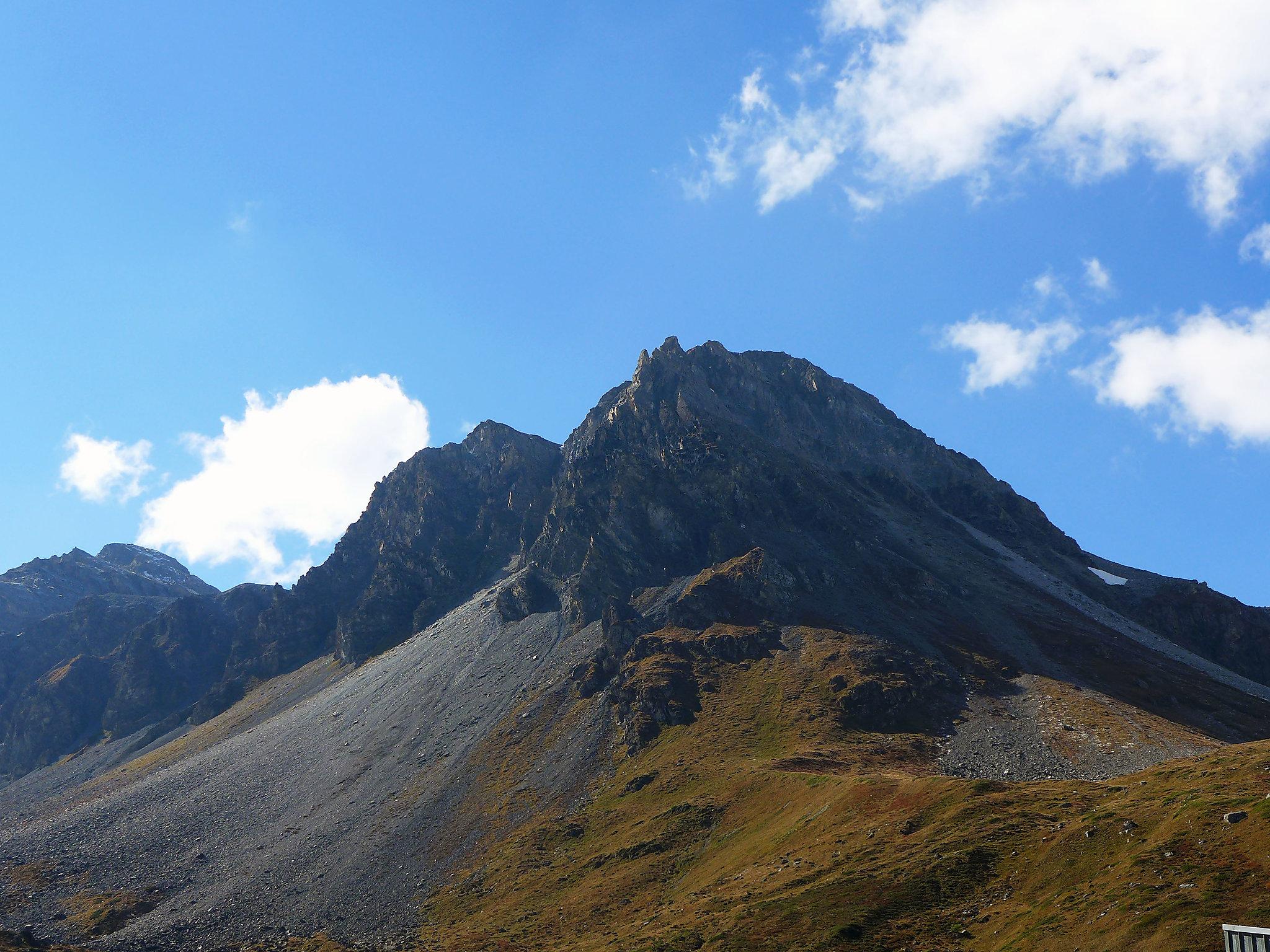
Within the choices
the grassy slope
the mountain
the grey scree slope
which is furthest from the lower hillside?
the grey scree slope

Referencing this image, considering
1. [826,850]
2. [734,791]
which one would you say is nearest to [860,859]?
[826,850]

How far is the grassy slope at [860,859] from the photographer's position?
54.5m

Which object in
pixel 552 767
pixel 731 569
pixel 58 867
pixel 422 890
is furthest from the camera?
pixel 731 569

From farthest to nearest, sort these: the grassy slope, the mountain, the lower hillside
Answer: the mountain, the lower hillside, the grassy slope

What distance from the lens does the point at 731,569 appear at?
192m

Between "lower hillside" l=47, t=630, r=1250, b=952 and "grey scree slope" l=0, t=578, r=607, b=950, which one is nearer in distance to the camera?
"lower hillside" l=47, t=630, r=1250, b=952

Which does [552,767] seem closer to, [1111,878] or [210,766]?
[210,766]

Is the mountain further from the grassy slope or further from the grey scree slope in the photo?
the grey scree slope

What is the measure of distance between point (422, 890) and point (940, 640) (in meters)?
98.6

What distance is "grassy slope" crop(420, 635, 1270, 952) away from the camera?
54.5m

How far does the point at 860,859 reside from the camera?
7650 centimetres

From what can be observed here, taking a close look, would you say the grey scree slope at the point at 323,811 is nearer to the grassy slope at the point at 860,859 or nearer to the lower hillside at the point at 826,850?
the lower hillside at the point at 826,850

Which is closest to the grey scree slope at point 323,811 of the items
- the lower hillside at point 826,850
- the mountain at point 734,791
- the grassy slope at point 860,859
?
the mountain at point 734,791

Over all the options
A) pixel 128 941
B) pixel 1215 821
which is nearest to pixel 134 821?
pixel 128 941
